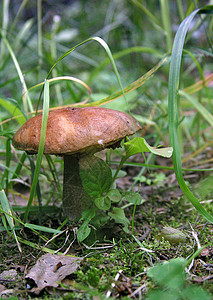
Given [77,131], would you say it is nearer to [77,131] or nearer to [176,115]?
[77,131]

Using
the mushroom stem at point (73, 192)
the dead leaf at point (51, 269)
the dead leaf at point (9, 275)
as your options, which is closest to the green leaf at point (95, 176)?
the mushroom stem at point (73, 192)

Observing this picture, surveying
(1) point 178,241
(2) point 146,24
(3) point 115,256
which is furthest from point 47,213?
(2) point 146,24

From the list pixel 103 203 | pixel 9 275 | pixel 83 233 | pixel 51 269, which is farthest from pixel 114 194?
pixel 9 275

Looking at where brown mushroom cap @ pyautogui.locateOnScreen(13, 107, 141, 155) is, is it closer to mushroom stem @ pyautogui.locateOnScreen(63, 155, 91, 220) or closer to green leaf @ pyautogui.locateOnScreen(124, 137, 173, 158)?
green leaf @ pyautogui.locateOnScreen(124, 137, 173, 158)

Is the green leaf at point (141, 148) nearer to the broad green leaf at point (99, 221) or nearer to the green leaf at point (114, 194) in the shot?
the green leaf at point (114, 194)

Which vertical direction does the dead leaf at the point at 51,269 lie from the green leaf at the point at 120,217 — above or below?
below

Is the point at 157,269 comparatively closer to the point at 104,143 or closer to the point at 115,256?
the point at 115,256

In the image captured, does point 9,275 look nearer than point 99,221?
Yes
